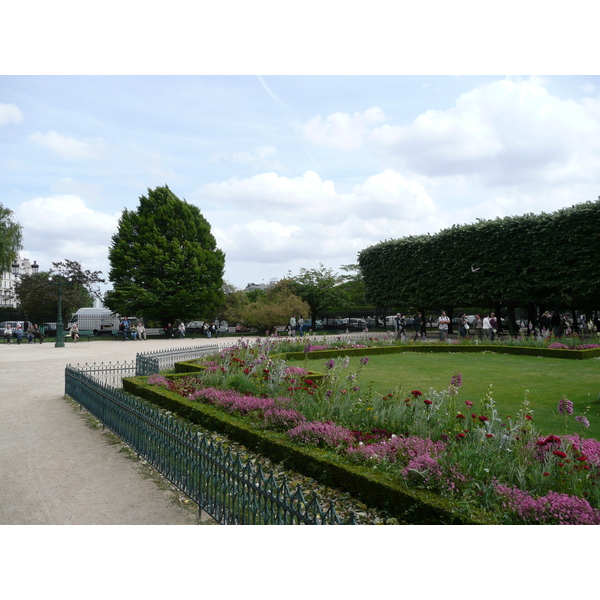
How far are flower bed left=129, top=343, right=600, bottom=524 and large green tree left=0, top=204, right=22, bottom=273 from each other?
34.9 metres

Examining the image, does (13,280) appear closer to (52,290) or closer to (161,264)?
(52,290)

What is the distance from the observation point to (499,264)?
88.8 ft

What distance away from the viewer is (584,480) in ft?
13.5

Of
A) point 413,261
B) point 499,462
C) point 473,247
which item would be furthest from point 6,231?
point 499,462

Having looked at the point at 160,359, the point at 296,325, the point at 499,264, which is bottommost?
the point at 160,359

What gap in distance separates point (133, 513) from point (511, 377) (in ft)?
32.0

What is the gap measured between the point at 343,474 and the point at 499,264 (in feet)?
82.5

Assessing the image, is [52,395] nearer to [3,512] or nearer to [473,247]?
[3,512]

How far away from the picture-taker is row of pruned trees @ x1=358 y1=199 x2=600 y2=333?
23.7 m

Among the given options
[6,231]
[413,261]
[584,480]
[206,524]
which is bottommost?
[206,524]

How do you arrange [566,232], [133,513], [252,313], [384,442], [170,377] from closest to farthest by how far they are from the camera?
[133,513], [384,442], [170,377], [566,232], [252,313]

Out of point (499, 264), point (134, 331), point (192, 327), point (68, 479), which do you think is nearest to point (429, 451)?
point (68, 479)

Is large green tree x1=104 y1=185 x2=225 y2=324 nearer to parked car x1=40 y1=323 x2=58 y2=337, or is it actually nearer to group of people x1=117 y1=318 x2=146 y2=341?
group of people x1=117 y1=318 x2=146 y2=341

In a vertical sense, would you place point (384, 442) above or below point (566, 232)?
below
